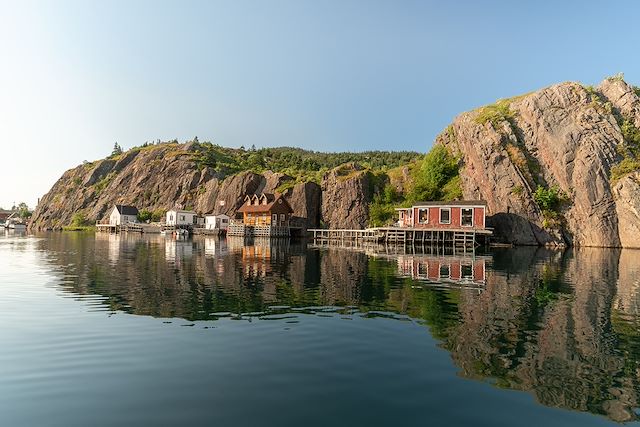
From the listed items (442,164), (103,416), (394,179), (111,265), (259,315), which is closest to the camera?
(103,416)

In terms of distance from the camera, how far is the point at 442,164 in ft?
327

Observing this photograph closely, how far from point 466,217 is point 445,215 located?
12.2ft

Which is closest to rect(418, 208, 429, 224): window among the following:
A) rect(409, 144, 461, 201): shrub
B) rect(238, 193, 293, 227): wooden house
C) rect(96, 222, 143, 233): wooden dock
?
rect(409, 144, 461, 201): shrub

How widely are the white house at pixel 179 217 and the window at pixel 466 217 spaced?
3176 inches

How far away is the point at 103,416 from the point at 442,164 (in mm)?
98069

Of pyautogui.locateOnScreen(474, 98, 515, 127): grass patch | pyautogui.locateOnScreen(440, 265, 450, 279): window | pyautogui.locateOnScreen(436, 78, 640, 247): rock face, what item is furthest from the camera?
pyautogui.locateOnScreen(474, 98, 515, 127): grass patch

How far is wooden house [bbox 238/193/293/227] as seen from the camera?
346 feet

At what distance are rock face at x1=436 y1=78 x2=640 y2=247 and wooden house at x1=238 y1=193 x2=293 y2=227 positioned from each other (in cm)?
4416

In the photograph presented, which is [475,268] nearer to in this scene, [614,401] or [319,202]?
[614,401]

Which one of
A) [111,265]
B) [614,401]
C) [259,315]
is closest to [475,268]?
[259,315]

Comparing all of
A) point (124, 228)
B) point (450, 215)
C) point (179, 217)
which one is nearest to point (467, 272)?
point (450, 215)

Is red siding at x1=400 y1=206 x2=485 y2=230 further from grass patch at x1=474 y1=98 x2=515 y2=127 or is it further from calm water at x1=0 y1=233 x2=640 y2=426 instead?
calm water at x1=0 y1=233 x2=640 y2=426

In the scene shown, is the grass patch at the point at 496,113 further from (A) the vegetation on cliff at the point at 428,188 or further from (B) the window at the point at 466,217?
(B) the window at the point at 466,217

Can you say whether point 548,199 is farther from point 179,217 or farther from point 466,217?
point 179,217
